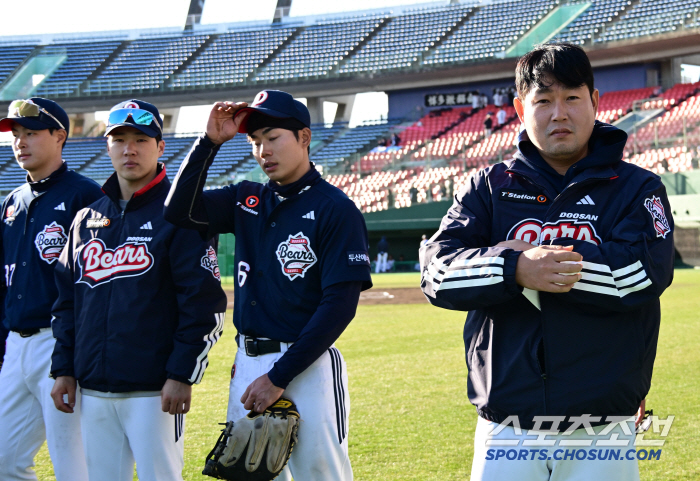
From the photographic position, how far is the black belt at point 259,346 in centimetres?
280

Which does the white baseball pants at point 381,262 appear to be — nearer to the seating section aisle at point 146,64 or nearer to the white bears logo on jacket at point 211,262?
the seating section aisle at point 146,64

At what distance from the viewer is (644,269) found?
214 cm

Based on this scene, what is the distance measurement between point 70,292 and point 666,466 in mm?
3596

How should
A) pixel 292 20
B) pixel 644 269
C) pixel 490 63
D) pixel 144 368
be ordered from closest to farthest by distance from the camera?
pixel 644 269, pixel 144 368, pixel 490 63, pixel 292 20

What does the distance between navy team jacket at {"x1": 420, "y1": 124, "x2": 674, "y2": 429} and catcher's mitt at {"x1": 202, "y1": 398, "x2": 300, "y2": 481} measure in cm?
74

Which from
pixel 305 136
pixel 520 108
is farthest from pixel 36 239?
pixel 520 108

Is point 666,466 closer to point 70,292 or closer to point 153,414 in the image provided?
point 153,414

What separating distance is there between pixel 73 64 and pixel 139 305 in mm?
41525

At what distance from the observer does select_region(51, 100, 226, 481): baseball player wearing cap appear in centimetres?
309

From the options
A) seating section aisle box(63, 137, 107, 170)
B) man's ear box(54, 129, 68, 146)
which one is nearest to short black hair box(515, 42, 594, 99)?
man's ear box(54, 129, 68, 146)

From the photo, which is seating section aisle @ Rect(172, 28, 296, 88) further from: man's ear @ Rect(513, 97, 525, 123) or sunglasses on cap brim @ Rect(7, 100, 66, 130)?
man's ear @ Rect(513, 97, 525, 123)

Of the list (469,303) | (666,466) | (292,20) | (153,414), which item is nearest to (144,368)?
(153,414)

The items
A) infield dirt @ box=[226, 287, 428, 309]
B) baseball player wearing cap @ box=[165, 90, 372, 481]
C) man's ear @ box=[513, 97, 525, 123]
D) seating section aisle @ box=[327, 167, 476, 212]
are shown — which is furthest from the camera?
seating section aisle @ box=[327, 167, 476, 212]

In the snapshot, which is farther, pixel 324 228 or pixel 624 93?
pixel 624 93
